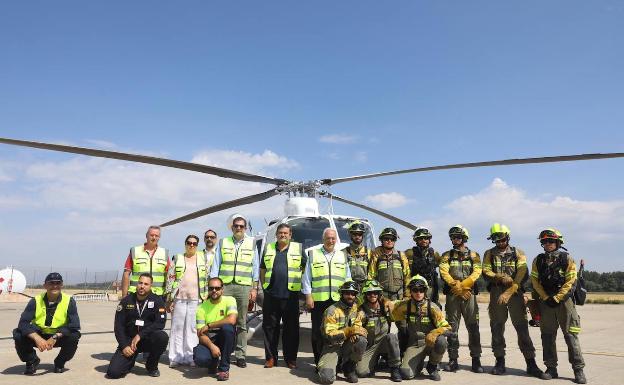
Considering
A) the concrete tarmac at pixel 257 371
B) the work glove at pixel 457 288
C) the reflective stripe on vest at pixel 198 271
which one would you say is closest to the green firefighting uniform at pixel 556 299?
the concrete tarmac at pixel 257 371

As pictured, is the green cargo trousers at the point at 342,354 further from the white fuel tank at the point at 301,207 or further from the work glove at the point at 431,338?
the white fuel tank at the point at 301,207

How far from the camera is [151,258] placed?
22.5ft

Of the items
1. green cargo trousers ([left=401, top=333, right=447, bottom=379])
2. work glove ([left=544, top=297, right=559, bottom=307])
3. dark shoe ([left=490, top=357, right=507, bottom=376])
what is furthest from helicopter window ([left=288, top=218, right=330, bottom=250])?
work glove ([left=544, top=297, right=559, bottom=307])

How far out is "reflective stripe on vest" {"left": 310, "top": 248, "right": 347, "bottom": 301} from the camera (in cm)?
645

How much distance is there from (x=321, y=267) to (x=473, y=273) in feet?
7.09

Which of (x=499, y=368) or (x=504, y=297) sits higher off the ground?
(x=504, y=297)

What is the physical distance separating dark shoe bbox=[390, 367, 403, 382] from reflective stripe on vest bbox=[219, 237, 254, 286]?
235cm

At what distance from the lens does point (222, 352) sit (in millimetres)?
5883

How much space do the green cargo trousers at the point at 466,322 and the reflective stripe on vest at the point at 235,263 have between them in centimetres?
297

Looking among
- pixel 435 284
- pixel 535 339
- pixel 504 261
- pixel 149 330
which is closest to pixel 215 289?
pixel 149 330

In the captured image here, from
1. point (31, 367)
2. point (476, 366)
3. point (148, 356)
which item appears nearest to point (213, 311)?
point (148, 356)

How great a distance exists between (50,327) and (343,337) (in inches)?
145

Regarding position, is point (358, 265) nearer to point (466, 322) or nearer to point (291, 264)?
point (291, 264)

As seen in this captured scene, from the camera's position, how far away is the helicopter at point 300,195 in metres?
7.26
